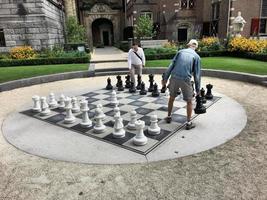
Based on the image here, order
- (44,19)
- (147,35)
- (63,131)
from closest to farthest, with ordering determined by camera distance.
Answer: (63,131) < (44,19) < (147,35)

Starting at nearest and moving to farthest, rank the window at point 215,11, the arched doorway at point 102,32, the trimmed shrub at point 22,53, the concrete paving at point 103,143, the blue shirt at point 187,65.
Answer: the concrete paving at point 103,143
the blue shirt at point 187,65
the trimmed shrub at point 22,53
the window at point 215,11
the arched doorway at point 102,32

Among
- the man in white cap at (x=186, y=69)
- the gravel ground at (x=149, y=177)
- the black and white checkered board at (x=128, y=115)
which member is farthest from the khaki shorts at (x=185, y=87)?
the gravel ground at (x=149, y=177)

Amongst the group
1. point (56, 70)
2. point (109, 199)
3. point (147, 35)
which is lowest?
point (109, 199)

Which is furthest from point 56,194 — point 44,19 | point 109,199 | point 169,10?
point 169,10

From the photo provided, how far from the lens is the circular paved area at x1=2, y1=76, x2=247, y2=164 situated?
4.09 metres

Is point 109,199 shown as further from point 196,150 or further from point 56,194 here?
point 196,150

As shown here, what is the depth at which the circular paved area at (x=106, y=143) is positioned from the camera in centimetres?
409

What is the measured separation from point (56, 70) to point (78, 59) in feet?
9.74

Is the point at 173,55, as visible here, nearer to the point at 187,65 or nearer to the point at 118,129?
the point at 187,65

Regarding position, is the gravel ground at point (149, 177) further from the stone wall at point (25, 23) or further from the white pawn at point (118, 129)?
the stone wall at point (25, 23)

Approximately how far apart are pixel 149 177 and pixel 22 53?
50.0 feet

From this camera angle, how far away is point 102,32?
39.1 m

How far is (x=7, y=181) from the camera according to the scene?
3.49 meters

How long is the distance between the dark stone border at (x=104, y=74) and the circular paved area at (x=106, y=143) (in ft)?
13.0
